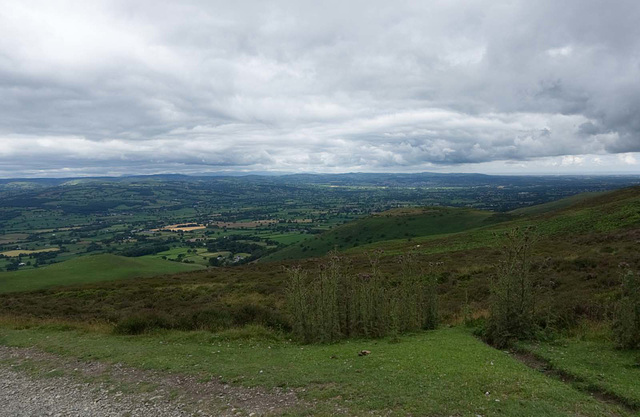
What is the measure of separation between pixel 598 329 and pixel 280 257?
88.5 m

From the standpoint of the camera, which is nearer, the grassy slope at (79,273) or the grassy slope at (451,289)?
the grassy slope at (451,289)

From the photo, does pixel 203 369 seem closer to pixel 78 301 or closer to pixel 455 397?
pixel 455 397

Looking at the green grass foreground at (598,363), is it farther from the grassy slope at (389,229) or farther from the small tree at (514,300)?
the grassy slope at (389,229)

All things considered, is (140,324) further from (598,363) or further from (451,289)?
(451,289)

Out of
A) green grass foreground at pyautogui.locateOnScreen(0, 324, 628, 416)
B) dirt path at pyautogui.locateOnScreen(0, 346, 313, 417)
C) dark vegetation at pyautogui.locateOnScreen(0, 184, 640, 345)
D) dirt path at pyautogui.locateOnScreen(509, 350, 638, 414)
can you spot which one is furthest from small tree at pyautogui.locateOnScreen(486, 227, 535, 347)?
dirt path at pyautogui.locateOnScreen(0, 346, 313, 417)

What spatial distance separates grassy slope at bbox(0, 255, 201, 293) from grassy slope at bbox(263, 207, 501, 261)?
4225 centimetres

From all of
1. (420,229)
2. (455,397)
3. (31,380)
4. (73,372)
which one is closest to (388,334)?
(455,397)

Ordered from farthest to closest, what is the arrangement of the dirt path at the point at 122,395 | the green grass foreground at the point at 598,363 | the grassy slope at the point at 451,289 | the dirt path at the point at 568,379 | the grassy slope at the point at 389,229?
the grassy slope at the point at 389,229 < the grassy slope at the point at 451,289 < the dirt path at the point at 122,395 < the green grass foreground at the point at 598,363 < the dirt path at the point at 568,379

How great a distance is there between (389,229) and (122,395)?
109114 millimetres

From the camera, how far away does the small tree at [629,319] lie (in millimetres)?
10258

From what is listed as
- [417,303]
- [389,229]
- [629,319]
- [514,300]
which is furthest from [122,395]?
[389,229]

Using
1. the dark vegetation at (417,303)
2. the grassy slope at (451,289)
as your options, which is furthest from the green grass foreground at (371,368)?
the grassy slope at (451,289)

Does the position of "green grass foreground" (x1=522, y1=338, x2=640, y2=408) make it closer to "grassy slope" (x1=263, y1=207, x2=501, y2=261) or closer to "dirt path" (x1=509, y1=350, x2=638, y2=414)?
"dirt path" (x1=509, y1=350, x2=638, y2=414)

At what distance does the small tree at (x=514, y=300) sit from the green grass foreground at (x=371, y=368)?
43.1 inches
